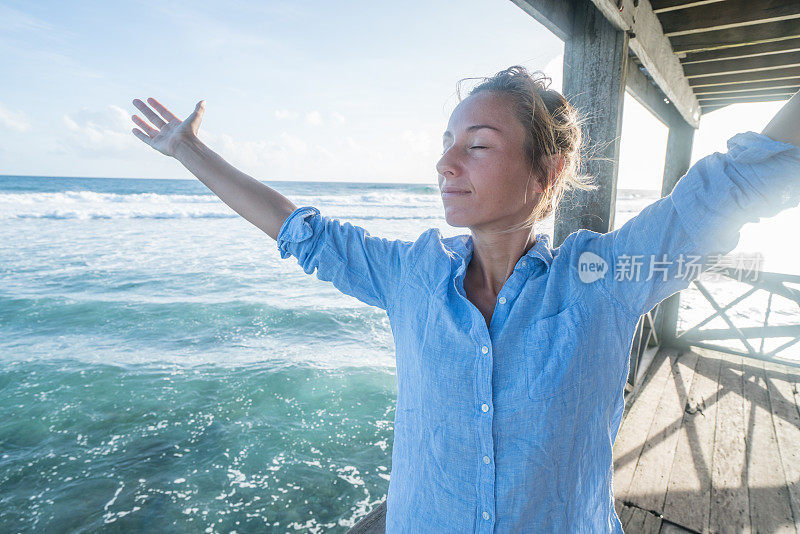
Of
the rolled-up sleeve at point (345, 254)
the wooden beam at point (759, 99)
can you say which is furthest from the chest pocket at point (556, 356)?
the wooden beam at point (759, 99)

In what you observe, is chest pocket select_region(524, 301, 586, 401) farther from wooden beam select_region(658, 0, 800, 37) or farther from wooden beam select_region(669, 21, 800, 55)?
wooden beam select_region(669, 21, 800, 55)

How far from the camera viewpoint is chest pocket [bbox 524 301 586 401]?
3.01 feet

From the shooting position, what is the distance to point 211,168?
1332mm

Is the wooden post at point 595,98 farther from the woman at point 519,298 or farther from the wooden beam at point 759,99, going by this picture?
the wooden beam at point 759,99

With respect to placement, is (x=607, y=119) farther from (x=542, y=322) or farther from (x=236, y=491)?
(x=236, y=491)

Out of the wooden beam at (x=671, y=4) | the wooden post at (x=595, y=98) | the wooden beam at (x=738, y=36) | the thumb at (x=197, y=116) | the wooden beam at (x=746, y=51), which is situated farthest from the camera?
the wooden beam at (x=746, y=51)

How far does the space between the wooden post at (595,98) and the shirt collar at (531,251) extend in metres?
0.97

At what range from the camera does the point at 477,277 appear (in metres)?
1.19

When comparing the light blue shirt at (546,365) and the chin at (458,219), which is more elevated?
the chin at (458,219)

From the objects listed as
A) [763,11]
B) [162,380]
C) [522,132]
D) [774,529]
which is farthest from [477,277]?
[162,380]

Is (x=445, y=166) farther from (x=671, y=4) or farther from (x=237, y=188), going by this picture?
(x=671, y=4)

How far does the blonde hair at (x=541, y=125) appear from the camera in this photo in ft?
3.67

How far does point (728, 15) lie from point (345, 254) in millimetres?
2521

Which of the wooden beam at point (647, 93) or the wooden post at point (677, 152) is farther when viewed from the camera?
the wooden post at point (677, 152)
